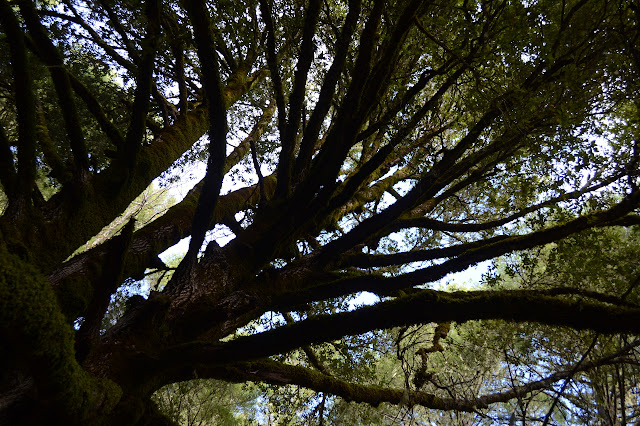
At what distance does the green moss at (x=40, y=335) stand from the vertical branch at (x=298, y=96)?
2.47m

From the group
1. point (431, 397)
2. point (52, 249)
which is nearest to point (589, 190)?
point (431, 397)

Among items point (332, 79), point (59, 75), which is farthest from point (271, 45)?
point (59, 75)

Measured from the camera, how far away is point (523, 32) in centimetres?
373

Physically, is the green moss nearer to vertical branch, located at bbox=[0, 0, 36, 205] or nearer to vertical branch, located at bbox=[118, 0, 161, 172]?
vertical branch, located at bbox=[0, 0, 36, 205]

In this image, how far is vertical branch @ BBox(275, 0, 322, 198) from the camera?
2.97m

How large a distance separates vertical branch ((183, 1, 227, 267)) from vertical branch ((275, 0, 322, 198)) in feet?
2.65

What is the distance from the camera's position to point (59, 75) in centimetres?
297

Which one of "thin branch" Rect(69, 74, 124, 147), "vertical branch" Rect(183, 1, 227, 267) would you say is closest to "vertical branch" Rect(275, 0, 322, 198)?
"vertical branch" Rect(183, 1, 227, 267)

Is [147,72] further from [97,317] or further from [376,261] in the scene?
[376,261]

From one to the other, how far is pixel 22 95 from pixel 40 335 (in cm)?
212

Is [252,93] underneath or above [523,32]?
above

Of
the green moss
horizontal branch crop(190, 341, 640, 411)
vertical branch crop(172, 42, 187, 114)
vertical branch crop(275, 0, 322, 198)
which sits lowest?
the green moss

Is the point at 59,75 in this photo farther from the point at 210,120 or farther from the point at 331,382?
the point at 331,382

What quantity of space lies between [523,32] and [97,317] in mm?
4864
